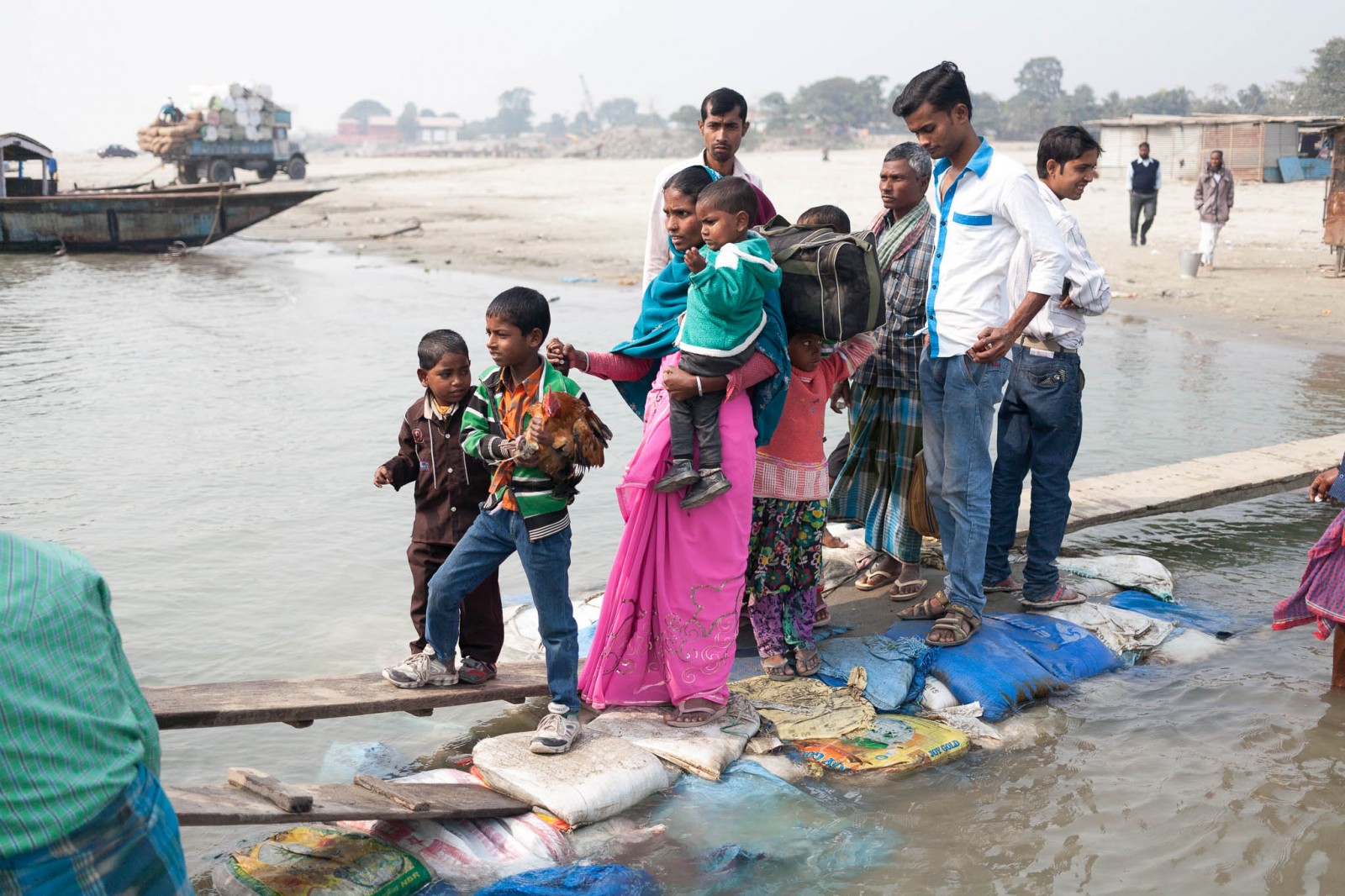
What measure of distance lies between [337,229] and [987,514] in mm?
25591

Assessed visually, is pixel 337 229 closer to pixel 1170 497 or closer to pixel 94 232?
pixel 94 232

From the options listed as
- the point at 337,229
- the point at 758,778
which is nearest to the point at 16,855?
the point at 758,778

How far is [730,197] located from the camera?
141 inches

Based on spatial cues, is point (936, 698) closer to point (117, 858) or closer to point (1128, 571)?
point (1128, 571)

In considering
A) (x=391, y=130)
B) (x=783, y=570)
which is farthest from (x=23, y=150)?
(x=391, y=130)

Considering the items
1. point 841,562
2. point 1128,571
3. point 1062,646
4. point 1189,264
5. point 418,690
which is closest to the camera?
point 418,690

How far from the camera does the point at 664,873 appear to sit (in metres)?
3.29

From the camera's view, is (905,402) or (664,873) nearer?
(664,873)

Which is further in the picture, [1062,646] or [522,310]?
[1062,646]

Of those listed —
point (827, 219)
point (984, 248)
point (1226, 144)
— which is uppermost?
point (1226, 144)

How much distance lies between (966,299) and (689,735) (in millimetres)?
1779

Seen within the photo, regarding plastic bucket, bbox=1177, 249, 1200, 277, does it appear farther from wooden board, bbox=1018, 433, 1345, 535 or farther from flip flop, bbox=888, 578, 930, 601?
flip flop, bbox=888, 578, 930, 601

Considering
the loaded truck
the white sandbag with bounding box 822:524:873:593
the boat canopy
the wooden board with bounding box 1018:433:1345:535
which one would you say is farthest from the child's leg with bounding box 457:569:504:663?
the loaded truck

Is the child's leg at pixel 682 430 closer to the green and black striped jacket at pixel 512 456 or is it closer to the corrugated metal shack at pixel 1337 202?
the green and black striped jacket at pixel 512 456
